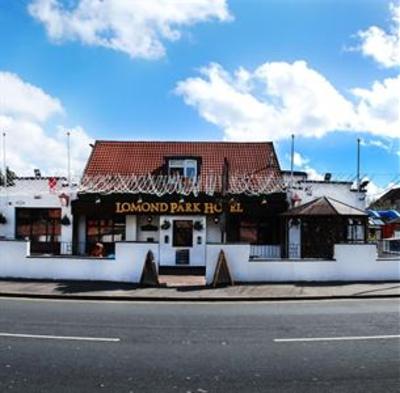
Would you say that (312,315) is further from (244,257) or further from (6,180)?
(6,180)

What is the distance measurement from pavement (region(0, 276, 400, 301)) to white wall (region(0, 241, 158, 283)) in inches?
18.3

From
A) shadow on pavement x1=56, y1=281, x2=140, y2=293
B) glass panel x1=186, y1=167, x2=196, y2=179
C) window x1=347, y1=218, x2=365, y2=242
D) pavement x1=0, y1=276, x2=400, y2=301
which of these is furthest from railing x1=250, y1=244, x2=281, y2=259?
shadow on pavement x1=56, y1=281, x2=140, y2=293

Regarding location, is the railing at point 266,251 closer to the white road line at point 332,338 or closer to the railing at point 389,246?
the railing at point 389,246

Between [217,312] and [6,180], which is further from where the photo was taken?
[6,180]

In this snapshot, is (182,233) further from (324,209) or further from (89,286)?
(89,286)

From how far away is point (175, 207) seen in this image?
24.2m

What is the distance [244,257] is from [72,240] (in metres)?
10.3

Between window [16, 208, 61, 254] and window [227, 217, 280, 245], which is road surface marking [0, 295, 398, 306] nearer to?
window [227, 217, 280, 245]

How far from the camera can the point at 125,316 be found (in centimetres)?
1161

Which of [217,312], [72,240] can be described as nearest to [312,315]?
[217,312]

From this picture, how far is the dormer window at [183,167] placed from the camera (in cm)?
2738

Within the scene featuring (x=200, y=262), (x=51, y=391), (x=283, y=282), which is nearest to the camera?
(x=51, y=391)

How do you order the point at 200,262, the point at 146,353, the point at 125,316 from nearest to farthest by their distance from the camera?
1. the point at 146,353
2. the point at 125,316
3. the point at 200,262

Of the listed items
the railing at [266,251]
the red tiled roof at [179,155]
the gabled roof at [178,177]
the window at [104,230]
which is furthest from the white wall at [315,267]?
the red tiled roof at [179,155]
